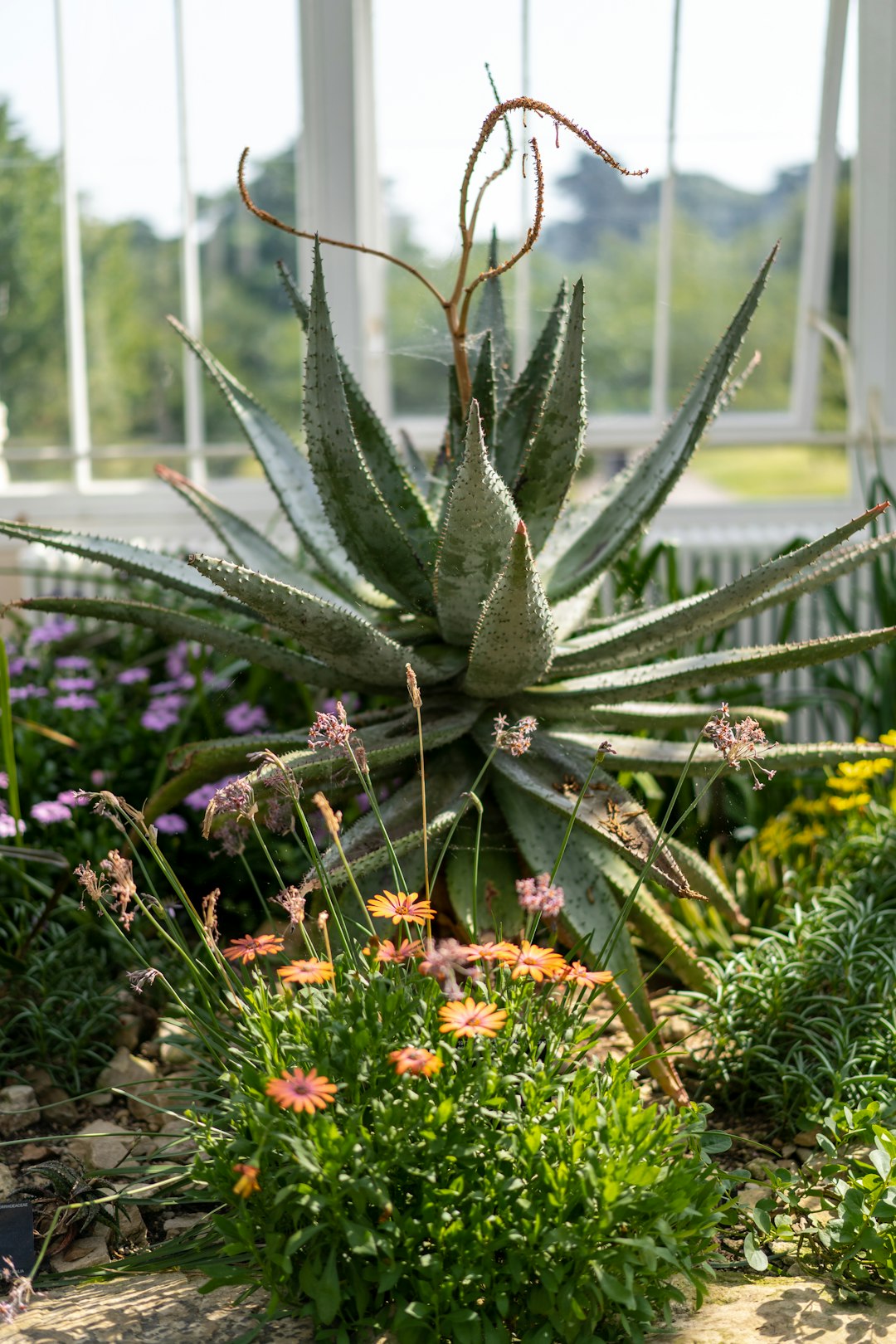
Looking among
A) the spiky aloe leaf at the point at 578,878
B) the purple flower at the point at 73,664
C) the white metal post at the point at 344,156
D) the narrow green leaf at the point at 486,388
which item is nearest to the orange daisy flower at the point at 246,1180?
the spiky aloe leaf at the point at 578,878

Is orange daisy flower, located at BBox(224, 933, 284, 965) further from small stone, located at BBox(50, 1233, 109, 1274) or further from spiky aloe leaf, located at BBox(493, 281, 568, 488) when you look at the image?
spiky aloe leaf, located at BBox(493, 281, 568, 488)

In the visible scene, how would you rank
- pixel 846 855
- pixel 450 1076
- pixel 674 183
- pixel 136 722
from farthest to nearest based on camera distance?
pixel 674 183
pixel 136 722
pixel 846 855
pixel 450 1076

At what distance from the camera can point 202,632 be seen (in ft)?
5.18

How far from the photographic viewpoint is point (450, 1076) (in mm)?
979

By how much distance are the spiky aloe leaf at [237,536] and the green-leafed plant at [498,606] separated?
1 cm

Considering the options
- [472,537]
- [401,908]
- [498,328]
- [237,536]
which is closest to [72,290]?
[237,536]

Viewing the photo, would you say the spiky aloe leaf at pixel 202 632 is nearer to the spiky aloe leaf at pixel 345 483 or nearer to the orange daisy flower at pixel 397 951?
the spiky aloe leaf at pixel 345 483

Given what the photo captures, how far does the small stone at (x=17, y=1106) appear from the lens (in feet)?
4.50

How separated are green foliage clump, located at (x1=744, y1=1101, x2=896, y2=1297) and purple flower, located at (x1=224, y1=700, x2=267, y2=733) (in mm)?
1105

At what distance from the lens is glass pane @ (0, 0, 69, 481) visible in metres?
2.97

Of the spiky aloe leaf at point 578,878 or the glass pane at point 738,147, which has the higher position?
the glass pane at point 738,147

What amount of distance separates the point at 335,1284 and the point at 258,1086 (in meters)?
0.17

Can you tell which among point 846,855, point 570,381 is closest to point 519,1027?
point 570,381

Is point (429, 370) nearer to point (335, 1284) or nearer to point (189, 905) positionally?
point (189, 905)
